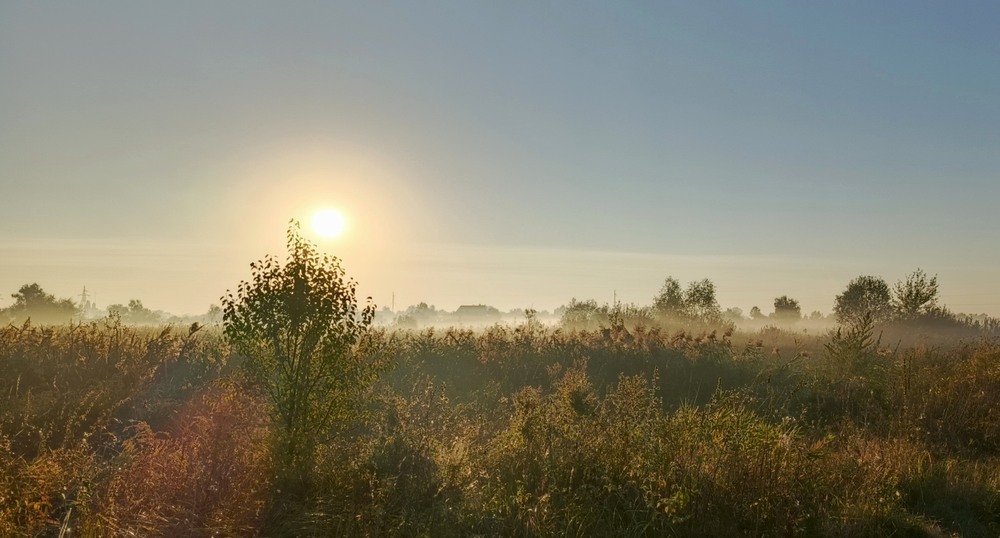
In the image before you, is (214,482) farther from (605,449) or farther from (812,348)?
(812,348)

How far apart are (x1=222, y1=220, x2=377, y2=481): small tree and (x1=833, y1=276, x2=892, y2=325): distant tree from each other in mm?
35986

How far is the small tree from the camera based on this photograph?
6258 mm

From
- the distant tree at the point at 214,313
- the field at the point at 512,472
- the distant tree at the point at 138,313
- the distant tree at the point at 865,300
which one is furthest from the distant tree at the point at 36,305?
the distant tree at the point at 865,300

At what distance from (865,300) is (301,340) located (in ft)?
129

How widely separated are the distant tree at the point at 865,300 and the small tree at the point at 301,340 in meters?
36.0

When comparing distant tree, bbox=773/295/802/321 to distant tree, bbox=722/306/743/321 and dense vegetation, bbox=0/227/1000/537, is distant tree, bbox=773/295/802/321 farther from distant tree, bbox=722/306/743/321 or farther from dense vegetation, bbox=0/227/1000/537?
dense vegetation, bbox=0/227/1000/537

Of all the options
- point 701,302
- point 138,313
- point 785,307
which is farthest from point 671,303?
point 138,313

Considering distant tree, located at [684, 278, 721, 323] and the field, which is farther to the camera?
distant tree, located at [684, 278, 721, 323]

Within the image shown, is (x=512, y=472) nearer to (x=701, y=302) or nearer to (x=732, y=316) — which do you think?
(x=701, y=302)

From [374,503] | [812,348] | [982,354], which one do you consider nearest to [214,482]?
[374,503]

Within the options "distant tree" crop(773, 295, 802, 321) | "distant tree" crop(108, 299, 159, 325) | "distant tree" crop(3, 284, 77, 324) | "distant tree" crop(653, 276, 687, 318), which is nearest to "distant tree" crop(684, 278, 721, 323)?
"distant tree" crop(653, 276, 687, 318)

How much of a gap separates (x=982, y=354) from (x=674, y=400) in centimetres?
703

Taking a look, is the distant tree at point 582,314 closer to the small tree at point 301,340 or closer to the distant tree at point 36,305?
the small tree at point 301,340

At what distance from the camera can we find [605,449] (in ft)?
22.0
